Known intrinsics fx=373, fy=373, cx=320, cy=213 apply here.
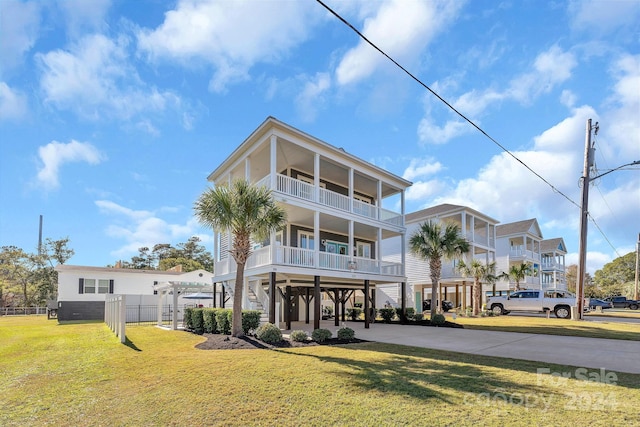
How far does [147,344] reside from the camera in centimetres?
1270

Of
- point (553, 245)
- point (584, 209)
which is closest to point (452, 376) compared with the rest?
point (584, 209)

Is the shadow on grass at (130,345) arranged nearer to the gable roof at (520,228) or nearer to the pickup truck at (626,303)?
the gable roof at (520,228)

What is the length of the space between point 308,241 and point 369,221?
3.47 meters

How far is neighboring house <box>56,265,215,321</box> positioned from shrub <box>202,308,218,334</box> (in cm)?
936

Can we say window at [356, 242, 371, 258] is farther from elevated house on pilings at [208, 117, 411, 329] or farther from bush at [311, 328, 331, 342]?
bush at [311, 328, 331, 342]

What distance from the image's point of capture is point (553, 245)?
1955 inches

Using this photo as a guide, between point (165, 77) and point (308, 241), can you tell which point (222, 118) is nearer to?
point (165, 77)

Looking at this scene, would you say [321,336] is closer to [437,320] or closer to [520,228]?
[437,320]

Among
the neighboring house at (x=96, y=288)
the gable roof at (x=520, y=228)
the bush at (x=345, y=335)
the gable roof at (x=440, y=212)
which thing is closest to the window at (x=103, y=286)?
the neighboring house at (x=96, y=288)

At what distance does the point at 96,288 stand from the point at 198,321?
16250 mm

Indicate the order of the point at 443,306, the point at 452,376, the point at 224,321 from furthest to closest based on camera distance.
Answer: the point at 443,306, the point at 224,321, the point at 452,376

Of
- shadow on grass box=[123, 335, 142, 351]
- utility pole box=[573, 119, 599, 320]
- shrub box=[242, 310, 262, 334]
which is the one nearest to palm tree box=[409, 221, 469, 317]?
utility pole box=[573, 119, 599, 320]

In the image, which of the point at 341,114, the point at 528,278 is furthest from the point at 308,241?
the point at 528,278

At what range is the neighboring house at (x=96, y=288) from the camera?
88.2 feet
